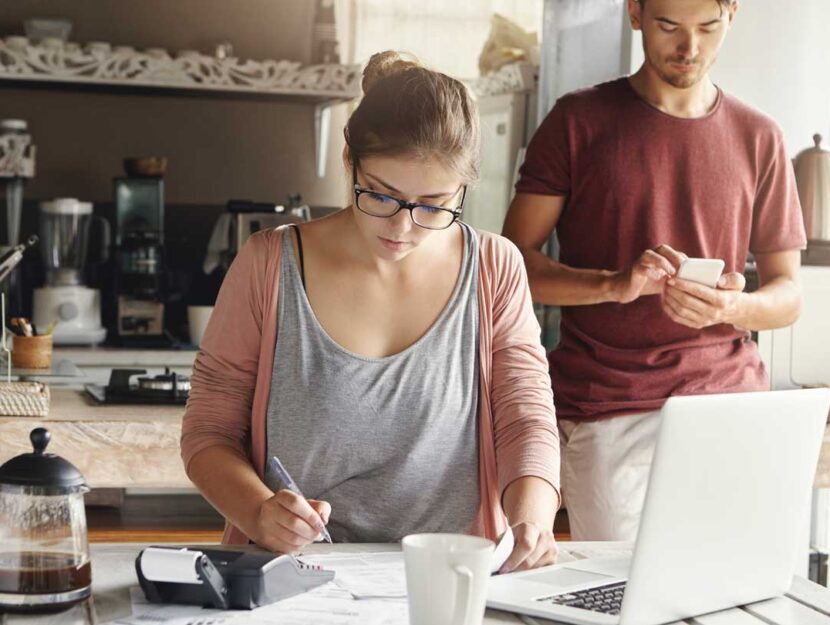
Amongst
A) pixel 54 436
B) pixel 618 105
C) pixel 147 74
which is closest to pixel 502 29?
pixel 147 74

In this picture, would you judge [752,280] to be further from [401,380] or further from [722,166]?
[401,380]

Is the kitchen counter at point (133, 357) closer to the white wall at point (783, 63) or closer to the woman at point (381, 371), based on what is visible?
the white wall at point (783, 63)

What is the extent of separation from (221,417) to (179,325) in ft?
10.2

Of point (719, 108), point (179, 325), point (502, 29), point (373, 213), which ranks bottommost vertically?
point (179, 325)

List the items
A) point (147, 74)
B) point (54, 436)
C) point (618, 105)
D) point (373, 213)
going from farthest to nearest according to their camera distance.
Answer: point (147, 74) < point (618, 105) < point (54, 436) < point (373, 213)

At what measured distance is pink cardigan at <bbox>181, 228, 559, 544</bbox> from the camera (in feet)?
5.34

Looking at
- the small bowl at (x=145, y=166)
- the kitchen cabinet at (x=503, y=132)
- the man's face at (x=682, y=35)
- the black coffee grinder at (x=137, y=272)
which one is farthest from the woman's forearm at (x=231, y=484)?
the small bowl at (x=145, y=166)

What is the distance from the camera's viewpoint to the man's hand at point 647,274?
2.21 meters

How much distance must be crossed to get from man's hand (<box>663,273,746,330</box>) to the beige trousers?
21 centimetres

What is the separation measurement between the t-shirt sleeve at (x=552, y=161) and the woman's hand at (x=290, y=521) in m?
1.21

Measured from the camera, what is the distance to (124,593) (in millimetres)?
1301

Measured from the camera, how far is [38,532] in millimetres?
1215

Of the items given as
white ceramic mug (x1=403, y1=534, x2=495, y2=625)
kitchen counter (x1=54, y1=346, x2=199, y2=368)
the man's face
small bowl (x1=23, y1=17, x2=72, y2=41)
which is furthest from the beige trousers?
small bowl (x1=23, y1=17, x2=72, y2=41)

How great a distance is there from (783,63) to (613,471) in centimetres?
172
